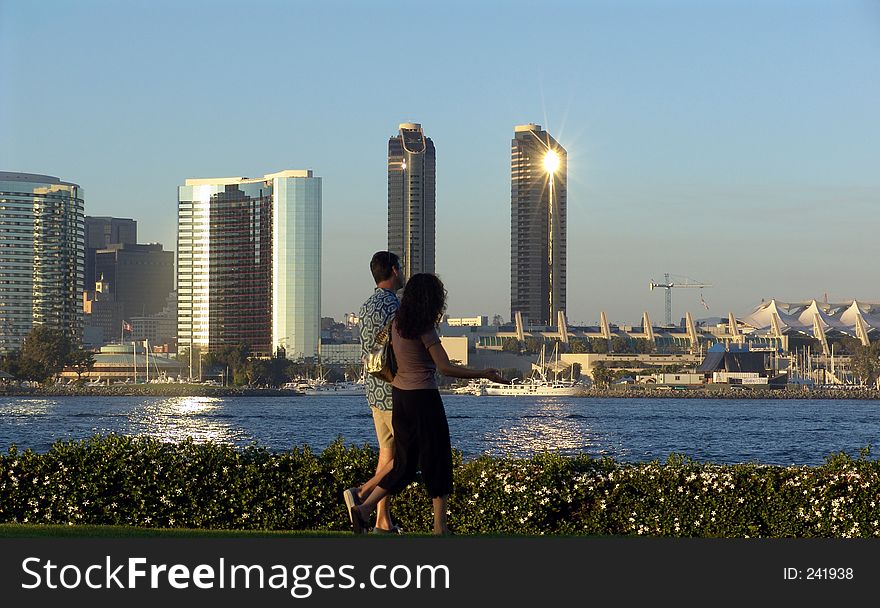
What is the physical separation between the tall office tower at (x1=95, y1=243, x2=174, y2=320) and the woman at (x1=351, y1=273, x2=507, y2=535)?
611ft

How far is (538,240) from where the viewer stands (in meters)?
191

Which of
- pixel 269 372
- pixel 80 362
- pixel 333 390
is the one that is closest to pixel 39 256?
pixel 80 362

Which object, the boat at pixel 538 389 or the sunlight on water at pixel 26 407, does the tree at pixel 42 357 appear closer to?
the sunlight on water at pixel 26 407

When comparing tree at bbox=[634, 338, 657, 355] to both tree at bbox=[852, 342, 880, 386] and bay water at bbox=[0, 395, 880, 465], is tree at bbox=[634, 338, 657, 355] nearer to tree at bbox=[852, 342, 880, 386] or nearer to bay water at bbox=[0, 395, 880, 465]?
tree at bbox=[852, 342, 880, 386]

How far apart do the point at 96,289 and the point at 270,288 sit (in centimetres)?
3895

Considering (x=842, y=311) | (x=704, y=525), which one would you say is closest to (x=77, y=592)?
(x=704, y=525)

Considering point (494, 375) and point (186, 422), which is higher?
point (494, 375)

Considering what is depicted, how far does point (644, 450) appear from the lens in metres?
46.2

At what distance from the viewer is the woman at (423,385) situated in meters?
6.71

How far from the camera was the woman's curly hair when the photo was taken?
670 centimetres

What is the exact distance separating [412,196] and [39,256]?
5611 cm

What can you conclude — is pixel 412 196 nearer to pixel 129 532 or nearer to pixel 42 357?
pixel 42 357

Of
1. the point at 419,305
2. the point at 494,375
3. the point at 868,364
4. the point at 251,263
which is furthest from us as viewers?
the point at 251,263

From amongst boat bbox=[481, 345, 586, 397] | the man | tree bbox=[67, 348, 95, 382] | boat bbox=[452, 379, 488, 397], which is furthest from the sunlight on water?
the man
